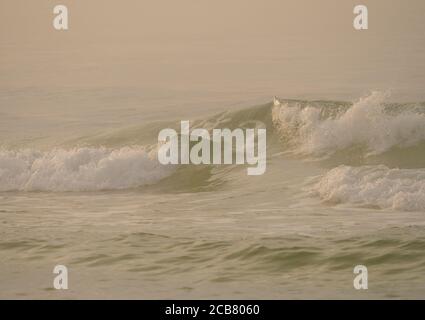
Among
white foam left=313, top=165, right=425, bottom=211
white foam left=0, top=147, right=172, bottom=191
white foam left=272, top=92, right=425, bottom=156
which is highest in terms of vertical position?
white foam left=272, top=92, right=425, bottom=156

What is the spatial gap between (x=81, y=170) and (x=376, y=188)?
7.38 meters

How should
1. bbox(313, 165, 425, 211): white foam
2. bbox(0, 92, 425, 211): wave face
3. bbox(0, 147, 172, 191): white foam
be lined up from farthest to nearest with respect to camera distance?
bbox(0, 147, 172, 191): white foam → bbox(0, 92, 425, 211): wave face → bbox(313, 165, 425, 211): white foam

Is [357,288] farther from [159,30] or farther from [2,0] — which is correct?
[2,0]

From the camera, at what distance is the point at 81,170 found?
21.8 metres

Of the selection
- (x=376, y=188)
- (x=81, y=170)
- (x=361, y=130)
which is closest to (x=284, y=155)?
(x=361, y=130)

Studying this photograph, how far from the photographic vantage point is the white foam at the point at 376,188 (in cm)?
1572

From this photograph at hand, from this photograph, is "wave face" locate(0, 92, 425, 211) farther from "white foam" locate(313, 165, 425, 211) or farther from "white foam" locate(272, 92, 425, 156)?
"white foam" locate(313, 165, 425, 211)

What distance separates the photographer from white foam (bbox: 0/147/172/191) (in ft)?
69.3

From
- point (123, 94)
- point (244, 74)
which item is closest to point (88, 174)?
point (123, 94)

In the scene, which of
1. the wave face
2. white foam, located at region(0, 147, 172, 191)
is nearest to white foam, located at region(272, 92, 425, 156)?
the wave face

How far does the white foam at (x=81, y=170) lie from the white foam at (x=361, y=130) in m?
3.00

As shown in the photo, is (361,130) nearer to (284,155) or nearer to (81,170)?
(284,155)

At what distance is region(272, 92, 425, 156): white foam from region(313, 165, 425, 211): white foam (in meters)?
3.90

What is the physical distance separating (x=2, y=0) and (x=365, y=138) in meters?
86.8
